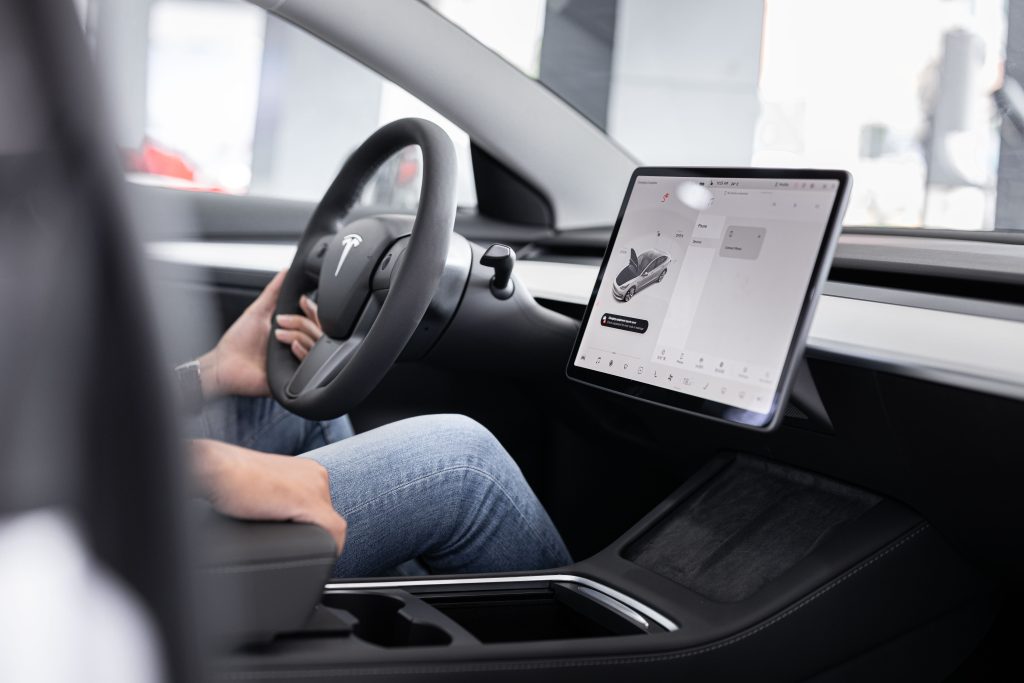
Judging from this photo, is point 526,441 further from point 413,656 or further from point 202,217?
point 413,656

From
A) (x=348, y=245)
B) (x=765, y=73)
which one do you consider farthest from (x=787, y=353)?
(x=765, y=73)

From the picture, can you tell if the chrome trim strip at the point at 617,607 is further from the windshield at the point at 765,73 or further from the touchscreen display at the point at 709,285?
the windshield at the point at 765,73

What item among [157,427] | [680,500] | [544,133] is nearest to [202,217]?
[544,133]

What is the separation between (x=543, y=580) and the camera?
3.79 ft

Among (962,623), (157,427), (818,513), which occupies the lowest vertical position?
(962,623)

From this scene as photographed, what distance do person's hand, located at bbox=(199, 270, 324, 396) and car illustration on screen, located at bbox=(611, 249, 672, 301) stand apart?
40 cm

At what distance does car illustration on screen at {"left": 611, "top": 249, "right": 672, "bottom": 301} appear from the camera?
115cm

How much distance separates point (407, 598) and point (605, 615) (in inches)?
8.5

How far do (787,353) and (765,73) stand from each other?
3.86m

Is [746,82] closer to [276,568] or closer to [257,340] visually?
[257,340]

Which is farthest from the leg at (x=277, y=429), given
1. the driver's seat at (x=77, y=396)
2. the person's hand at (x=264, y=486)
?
the driver's seat at (x=77, y=396)

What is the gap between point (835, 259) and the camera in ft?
4.11

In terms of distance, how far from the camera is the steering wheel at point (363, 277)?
1.15 meters

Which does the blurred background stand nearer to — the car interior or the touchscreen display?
the car interior
